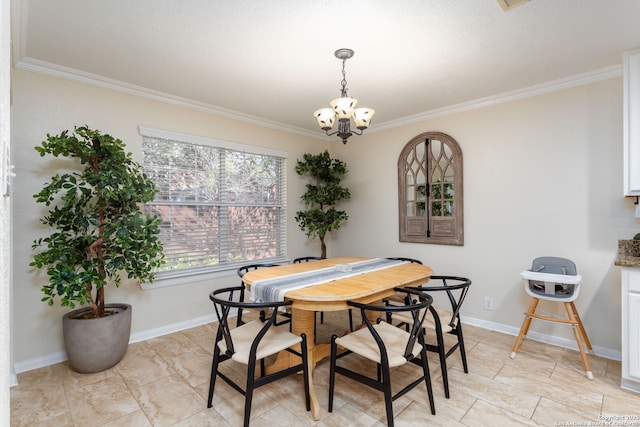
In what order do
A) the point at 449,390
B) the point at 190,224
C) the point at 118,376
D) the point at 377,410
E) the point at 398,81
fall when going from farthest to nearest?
the point at 190,224
the point at 398,81
the point at 118,376
the point at 449,390
the point at 377,410

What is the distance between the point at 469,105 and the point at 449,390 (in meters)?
2.96

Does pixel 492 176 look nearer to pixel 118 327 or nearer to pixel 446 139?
pixel 446 139

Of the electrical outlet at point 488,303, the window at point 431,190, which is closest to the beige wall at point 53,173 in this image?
the window at point 431,190

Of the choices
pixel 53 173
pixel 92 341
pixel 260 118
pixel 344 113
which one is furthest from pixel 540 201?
pixel 53 173

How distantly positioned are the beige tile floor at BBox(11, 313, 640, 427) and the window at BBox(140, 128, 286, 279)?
1.17 metres

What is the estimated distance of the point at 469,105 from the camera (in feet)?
11.9

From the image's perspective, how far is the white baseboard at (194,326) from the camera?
2646mm

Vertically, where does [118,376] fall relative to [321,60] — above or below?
below

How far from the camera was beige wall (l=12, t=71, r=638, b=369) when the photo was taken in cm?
267

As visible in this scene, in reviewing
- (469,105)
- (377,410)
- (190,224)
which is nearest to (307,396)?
(377,410)

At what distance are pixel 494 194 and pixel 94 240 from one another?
3908 millimetres

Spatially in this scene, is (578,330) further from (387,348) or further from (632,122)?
(387,348)

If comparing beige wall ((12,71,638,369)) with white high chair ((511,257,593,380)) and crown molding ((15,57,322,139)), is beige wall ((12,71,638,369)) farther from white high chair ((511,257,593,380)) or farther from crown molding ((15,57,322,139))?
white high chair ((511,257,593,380))

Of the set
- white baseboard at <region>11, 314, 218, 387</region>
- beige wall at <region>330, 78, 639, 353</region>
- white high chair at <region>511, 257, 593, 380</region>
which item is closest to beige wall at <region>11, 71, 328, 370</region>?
white baseboard at <region>11, 314, 218, 387</region>
